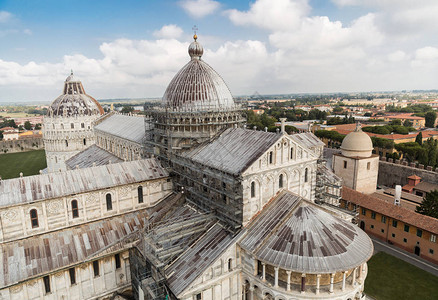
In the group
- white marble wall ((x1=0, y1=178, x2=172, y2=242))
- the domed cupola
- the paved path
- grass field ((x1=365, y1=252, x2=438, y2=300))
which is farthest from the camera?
the domed cupola

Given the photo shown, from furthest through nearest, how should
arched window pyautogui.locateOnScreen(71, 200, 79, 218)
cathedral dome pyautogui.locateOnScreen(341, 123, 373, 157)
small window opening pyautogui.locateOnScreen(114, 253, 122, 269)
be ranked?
cathedral dome pyautogui.locateOnScreen(341, 123, 373, 157)
small window opening pyautogui.locateOnScreen(114, 253, 122, 269)
arched window pyautogui.locateOnScreen(71, 200, 79, 218)

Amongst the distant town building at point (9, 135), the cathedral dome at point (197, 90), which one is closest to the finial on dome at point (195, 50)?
the cathedral dome at point (197, 90)

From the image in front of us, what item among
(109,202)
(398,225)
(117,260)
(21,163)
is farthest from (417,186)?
(21,163)

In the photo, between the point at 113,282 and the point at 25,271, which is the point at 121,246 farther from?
the point at 25,271

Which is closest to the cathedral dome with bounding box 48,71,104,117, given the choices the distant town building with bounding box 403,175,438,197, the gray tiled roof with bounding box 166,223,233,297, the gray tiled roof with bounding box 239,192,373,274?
the gray tiled roof with bounding box 166,223,233,297

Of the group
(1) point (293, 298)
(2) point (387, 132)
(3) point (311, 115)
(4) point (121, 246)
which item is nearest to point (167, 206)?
(4) point (121, 246)

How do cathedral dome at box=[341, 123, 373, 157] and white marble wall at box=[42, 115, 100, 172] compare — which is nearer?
cathedral dome at box=[341, 123, 373, 157]

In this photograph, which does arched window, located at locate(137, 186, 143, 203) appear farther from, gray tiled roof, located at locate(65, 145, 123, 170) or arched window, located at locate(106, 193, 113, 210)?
gray tiled roof, located at locate(65, 145, 123, 170)

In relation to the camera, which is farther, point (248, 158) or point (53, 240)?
point (53, 240)
